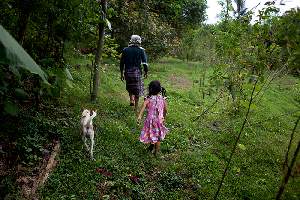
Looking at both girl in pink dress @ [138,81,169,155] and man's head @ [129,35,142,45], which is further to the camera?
man's head @ [129,35,142,45]

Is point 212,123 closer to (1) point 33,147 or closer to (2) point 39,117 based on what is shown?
(2) point 39,117

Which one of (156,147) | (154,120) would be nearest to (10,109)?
(154,120)

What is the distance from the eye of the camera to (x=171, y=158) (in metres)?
8.48

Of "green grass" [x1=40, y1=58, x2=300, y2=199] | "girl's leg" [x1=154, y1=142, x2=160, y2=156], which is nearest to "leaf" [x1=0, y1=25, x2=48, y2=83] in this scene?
"green grass" [x1=40, y1=58, x2=300, y2=199]

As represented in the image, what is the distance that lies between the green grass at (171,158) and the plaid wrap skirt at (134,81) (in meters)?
0.55

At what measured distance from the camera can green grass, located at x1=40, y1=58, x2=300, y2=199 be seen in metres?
6.43

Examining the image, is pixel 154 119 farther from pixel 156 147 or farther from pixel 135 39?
pixel 135 39

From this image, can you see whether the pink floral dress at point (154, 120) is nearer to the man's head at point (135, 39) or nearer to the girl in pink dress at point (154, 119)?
the girl in pink dress at point (154, 119)

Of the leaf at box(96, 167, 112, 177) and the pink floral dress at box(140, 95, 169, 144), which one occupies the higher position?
the pink floral dress at box(140, 95, 169, 144)

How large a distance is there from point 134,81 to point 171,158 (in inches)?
129

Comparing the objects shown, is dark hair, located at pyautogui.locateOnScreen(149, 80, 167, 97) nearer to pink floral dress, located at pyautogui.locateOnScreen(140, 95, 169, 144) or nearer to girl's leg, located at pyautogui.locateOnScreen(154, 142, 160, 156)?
pink floral dress, located at pyautogui.locateOnScreen(140, 95, 169, 144)

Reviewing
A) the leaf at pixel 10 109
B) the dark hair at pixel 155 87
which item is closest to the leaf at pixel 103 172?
the leaf at pixel 10 109

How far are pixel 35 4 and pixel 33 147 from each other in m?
2.24

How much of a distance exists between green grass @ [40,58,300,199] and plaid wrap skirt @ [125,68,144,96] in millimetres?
549
